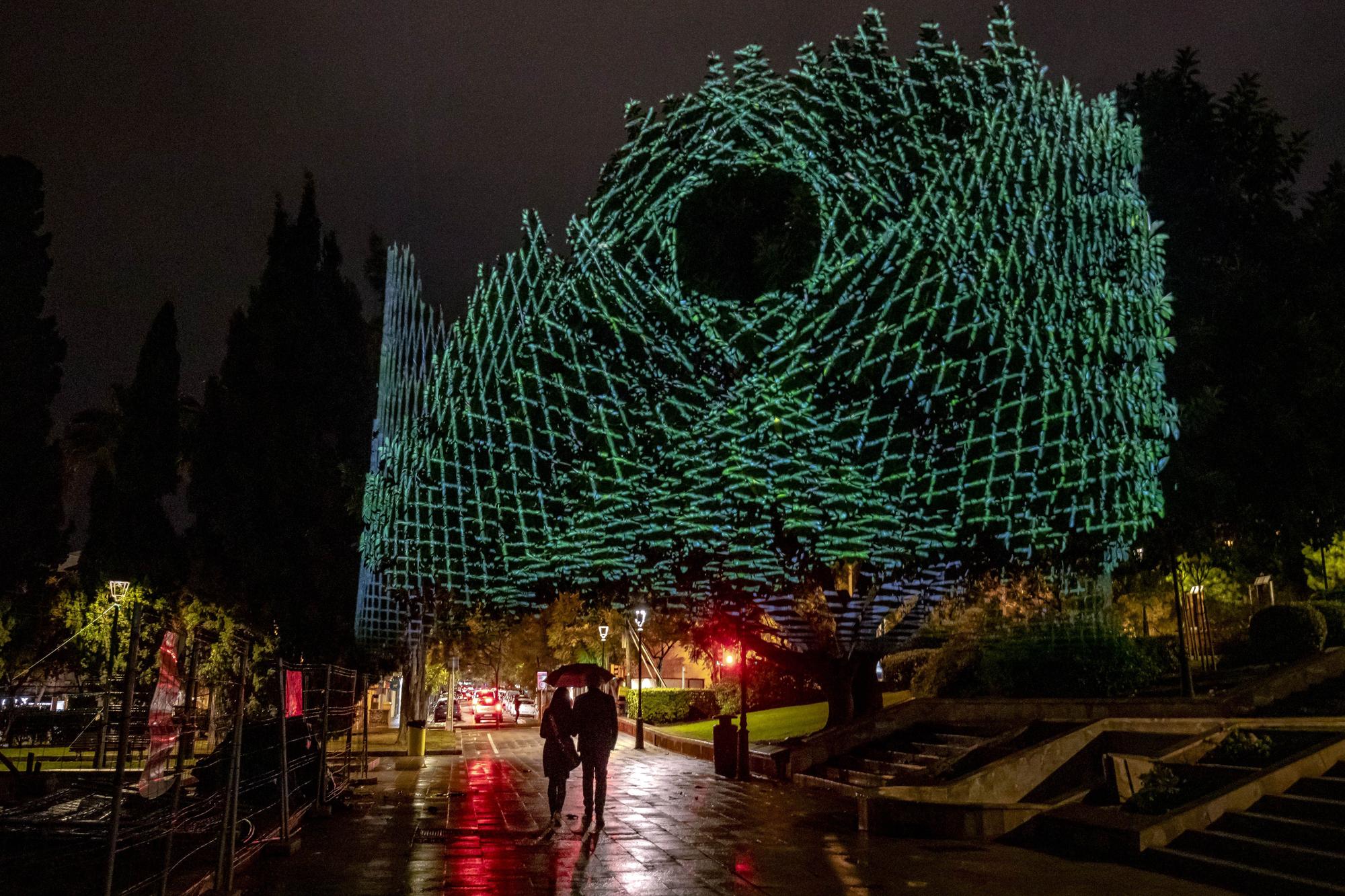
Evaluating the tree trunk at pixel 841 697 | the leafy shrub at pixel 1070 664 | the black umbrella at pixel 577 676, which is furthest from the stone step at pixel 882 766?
the black umbrella at pixel 577 676

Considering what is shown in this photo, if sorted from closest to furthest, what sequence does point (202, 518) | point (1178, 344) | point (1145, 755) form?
point (1145, 755), point (1178, 344), point (202, 518)

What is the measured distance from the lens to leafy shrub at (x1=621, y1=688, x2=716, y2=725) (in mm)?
37125

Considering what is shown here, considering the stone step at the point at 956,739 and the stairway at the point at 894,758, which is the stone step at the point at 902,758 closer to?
the stairway at the point at 894,758

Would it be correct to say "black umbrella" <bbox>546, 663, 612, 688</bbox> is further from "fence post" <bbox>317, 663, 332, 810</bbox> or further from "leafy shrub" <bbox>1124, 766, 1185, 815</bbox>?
"leafy shrub" <bbox>1124, 766, 1185, 815</bbox>

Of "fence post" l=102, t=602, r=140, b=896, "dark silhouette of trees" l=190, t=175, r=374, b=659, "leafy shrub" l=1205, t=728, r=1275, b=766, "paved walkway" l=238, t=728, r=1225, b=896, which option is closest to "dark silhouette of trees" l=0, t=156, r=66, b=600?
"dark silhouette of trees" l=190, t=175, r=374, b=659

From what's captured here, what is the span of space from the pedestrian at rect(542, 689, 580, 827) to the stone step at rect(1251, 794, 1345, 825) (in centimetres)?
697

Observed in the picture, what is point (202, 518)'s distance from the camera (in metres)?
31.1

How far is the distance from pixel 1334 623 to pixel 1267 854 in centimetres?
972

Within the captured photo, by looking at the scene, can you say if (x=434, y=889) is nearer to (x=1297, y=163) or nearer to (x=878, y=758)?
(x=878, y=758)

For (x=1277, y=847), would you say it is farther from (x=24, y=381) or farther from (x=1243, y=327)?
(x=24, y=381)

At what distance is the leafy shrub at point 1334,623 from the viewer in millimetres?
15805

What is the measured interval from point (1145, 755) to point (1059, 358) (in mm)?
5921

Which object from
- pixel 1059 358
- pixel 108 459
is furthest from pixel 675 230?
pixel 108 459

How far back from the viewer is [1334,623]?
16.0m
